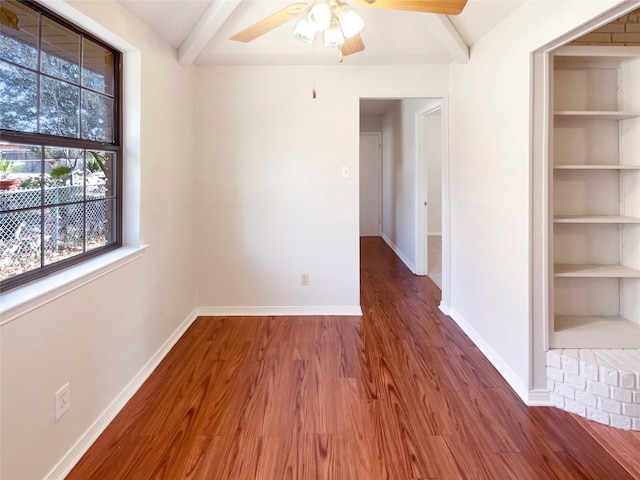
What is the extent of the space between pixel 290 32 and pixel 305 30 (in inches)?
52.3

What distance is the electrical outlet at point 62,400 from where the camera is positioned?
64.4 inches

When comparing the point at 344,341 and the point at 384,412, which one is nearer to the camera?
the point at 384,412

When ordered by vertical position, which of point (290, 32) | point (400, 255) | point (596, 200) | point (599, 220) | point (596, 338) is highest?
point (290, 32)

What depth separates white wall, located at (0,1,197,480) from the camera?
1451 millimetres

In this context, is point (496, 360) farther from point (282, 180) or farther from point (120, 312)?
point (120, 312)

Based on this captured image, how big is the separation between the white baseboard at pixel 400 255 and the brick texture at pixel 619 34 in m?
3.27

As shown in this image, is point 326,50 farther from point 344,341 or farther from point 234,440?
point 234,440

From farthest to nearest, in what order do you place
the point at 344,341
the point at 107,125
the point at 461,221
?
the point at 461,221
the point at 344,341
the point at 107,125

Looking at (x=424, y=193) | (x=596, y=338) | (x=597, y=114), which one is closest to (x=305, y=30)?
(x=597, y=114)

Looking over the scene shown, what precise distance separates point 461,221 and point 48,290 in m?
2.85

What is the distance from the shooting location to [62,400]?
1.67 metres

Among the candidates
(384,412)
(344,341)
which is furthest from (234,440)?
(344,341)

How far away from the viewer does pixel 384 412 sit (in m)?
2.10

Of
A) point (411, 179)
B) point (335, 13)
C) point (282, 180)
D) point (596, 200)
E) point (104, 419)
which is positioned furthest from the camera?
point (411, 179)
